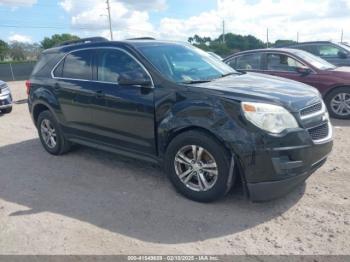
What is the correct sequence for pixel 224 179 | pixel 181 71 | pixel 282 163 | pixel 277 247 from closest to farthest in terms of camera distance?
1. pixel 277 247
2. pixel 282 163
3. pixel 224 179
4. pixel 181 71

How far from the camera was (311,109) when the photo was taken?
3.58 metres

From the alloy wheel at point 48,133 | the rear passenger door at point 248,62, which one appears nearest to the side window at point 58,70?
the alloy wheel at point 48,133

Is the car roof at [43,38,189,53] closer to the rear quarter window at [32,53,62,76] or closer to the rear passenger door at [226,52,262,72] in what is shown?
the rear quarter window at [32,53,62,76]

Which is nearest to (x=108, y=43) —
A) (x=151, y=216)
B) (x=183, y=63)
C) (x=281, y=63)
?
(x=183, y=63)

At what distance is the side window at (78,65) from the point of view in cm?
478

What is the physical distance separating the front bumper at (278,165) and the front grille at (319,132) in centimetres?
10

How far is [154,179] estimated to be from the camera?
4.48m

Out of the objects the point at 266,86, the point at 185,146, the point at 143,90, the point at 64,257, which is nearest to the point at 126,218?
the point at 64,257

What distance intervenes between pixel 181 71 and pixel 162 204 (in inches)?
64.2

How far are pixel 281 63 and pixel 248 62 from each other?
90cm

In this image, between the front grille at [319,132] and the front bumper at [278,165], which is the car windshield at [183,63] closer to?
the front bumper at [278,165]

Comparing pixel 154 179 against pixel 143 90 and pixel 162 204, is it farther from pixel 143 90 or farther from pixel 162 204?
pixel 143 90

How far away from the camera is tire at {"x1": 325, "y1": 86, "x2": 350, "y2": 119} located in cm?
720

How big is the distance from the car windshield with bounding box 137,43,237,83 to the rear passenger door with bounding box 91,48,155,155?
0.76ft
